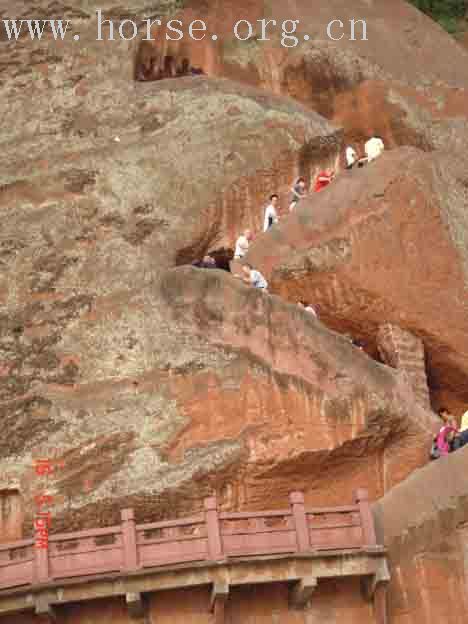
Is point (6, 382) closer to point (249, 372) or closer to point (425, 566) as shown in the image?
point (249, 372)

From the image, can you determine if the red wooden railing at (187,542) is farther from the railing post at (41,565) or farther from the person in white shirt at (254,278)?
the person in white shirt at (254,278)

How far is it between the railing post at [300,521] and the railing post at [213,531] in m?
0.94

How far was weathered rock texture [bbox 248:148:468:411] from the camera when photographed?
27406mm

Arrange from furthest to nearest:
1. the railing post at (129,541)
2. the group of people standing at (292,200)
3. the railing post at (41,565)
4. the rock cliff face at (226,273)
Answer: the group of people standing at (292,200) → the rock cliff face at (226,273) → the railing post at (129,541) → the railing post at (41,565)

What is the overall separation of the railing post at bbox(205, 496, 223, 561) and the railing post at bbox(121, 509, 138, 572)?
873mm

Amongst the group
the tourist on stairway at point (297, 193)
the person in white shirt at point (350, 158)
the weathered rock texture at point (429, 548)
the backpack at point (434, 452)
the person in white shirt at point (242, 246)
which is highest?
the person in white shirt at point (350, 158)

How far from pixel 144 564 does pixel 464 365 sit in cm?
738

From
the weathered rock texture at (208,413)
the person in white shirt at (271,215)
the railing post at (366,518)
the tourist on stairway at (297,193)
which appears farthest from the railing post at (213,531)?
the tourist on stairway at (297,193)

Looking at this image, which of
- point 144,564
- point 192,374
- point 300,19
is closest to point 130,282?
point 192,374

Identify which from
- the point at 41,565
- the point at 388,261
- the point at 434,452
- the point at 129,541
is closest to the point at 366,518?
the point at 434,452

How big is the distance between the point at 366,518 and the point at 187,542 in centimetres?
219

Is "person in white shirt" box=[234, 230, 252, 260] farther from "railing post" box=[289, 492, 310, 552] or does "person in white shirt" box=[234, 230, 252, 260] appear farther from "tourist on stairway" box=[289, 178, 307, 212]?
"railing post" box=[289, 492, 310, 552]

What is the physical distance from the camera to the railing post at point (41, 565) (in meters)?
21.7

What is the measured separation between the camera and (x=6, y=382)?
1006 inches
